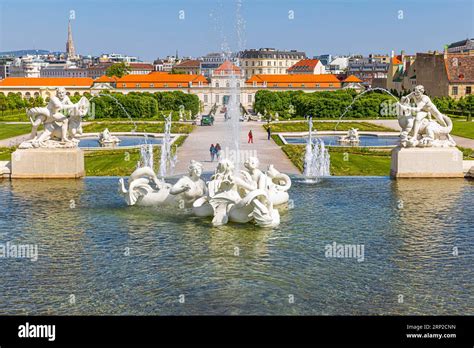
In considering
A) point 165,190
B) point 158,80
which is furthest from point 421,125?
point 158,80

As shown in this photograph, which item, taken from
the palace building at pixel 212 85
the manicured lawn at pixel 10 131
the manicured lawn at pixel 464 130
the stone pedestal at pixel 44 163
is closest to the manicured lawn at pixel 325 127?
the manicured lawn at pixel 464 130

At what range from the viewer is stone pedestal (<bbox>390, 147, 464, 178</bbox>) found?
22.2 meters

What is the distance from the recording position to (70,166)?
22.5 meters

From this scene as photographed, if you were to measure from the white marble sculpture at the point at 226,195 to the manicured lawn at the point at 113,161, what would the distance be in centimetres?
1335

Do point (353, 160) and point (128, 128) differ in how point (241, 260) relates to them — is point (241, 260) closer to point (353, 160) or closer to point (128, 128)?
point (353, 160)

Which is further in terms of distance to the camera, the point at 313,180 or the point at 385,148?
the point at 385,148

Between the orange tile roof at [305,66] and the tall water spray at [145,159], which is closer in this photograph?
the tall water spray at [145,159]

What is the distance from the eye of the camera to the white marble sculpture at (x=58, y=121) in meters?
22.3

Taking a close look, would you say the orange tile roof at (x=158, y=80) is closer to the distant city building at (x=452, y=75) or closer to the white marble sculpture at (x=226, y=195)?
the distant city building at (x=452, y=75)

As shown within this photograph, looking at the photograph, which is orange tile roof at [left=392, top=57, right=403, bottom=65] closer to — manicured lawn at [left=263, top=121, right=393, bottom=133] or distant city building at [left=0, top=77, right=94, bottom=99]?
distant city building at [left=0, top=77, right=94, bottom=99]

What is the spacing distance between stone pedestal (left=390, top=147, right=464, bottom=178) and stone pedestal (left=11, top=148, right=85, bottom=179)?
10955 millimetres

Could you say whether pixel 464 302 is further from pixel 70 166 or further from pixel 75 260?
pixel 70 166

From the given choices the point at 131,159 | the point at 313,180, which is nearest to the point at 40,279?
the point at 313,180

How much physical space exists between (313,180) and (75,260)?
1124cm
